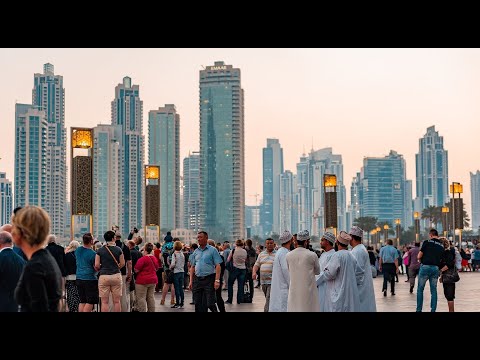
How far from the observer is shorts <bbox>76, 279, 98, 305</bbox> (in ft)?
47.5

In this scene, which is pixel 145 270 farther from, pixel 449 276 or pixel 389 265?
pixel 389 265

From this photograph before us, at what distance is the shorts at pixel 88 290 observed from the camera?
14491 mm

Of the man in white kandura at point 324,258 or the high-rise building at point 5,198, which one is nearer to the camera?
the man in white kandura at point 324,258

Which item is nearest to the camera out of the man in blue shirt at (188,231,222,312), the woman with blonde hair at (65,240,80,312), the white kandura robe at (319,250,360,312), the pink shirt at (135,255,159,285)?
the white kandura robe at (319,250,360,312)

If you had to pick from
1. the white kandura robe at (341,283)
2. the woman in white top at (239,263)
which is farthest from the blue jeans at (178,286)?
the white kandura robe at (341,283)

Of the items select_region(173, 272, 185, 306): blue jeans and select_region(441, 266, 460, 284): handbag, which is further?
select_region(173, 272, 185, 306): blue jeans

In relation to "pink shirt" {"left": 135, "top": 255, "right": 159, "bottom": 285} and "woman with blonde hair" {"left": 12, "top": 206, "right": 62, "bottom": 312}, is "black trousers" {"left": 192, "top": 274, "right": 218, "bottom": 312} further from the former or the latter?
"woman with blonde hair" {"left": 12, "top": 206, "right": 62, "bottom": 312}

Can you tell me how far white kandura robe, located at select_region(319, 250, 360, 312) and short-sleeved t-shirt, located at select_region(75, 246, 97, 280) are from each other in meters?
5.06

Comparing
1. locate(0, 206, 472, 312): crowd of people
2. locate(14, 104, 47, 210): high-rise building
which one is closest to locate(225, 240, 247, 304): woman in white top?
locate(0, 206, 472, 312): crowd of people

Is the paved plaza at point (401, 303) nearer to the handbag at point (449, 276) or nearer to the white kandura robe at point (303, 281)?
the handbag at point (449, 276)

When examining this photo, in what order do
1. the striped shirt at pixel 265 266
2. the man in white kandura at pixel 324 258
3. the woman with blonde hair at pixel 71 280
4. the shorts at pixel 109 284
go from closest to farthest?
the man in white kandura at pixel 324 258 → the shorts at pixel 109 284 → the striped shirt at pixel 265 266 → the woman with blonde hair at pixel 71 280

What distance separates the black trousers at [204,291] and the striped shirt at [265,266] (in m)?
1.05
